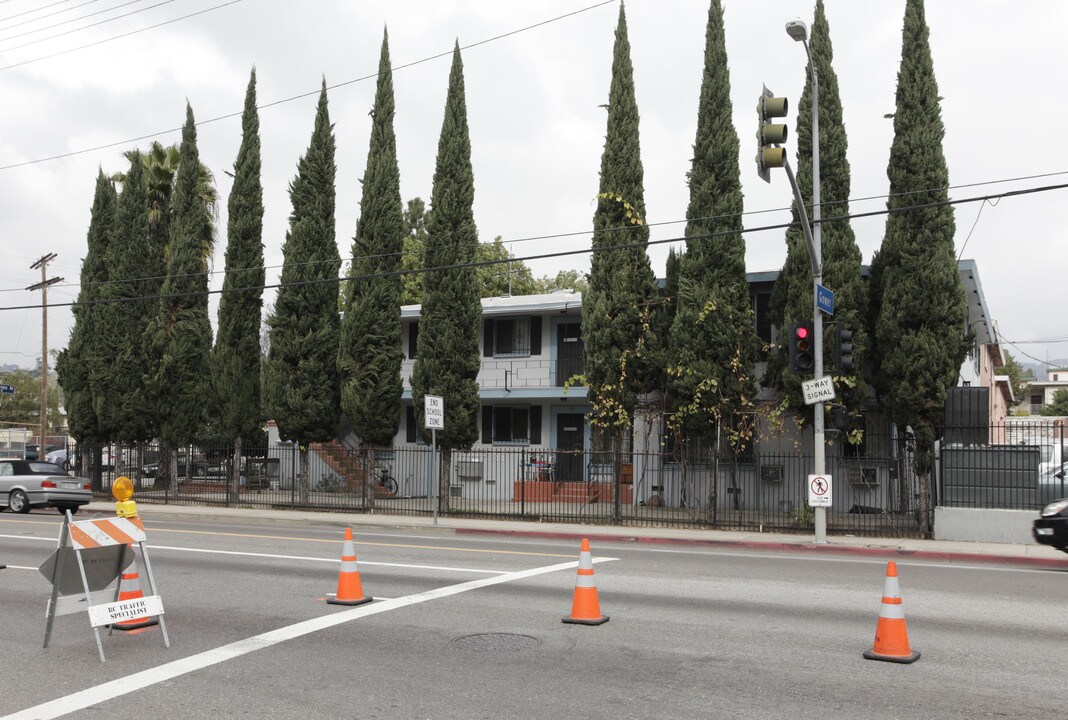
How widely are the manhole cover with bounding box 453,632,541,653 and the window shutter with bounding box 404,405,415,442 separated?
2417 centimetres

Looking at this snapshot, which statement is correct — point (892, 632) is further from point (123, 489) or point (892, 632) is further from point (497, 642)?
point (123, 489)

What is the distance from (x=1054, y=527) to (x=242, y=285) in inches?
873

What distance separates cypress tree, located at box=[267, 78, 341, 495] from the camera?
86.7 ft

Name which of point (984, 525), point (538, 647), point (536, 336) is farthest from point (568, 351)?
A: point (538, 647)

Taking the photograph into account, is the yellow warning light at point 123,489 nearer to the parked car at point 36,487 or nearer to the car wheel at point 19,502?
the parked car at point 36,487

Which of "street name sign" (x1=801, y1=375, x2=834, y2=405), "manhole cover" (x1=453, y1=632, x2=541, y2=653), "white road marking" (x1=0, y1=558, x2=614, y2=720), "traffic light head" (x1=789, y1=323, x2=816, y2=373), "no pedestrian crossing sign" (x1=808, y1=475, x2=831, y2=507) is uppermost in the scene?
"traffic light head" (x1=789, y1=323, x2=816, y2=373)

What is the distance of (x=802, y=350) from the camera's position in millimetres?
16578

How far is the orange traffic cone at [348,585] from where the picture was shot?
31.8 ft

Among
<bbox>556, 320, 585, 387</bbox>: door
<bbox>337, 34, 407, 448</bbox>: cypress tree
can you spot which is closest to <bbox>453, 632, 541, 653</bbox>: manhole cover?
<bbox>337, 34, 407, 448</bbox>: cypress tree

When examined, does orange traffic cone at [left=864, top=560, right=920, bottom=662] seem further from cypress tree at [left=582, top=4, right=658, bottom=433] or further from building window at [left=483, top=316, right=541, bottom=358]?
building window at [left=483, top=316, right=541, bottom=358]

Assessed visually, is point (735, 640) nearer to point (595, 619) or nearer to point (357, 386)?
point (595, 619)

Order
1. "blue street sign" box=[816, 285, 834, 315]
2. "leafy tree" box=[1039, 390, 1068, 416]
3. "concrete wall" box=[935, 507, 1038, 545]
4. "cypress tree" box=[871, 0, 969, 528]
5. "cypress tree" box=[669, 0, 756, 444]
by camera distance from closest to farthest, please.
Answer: "blue street sign" box=[816, 285, 834, 315], "concrete wall" box=[935, 507, 1038, 545], "cypress tree" box=[871, 0, 969, 528], "cypress tree" box=[669, 0, 756, 444], "leafy tree" box=[1039, 390, 1068, 416]

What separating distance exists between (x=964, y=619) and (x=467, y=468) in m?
21.7

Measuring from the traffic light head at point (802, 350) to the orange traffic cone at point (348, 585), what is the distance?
369 inches
